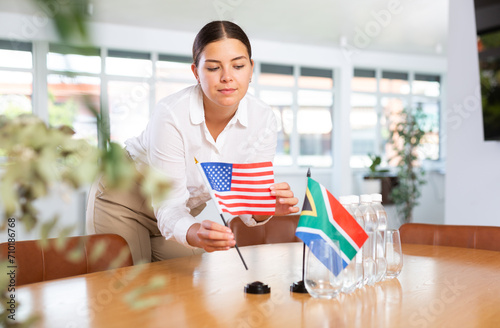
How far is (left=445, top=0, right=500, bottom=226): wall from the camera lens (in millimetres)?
3678

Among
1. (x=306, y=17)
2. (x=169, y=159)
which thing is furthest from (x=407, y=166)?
(x=169, y=159)

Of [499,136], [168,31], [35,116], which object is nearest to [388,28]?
[168,31]

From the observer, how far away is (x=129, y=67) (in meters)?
7.87

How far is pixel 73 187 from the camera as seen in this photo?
0.48 m

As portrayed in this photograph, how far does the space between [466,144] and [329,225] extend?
288 centimetres

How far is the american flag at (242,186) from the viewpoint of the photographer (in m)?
1.46

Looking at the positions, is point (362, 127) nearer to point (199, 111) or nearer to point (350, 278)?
point (199, 111)

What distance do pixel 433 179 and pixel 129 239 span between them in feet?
28.8

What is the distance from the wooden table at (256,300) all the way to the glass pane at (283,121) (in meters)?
7.38

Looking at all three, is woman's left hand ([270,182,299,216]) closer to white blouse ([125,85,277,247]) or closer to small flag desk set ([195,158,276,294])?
small flag desk set ([195,158,276,294])

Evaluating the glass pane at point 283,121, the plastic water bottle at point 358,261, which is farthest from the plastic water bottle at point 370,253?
the glass pane at point 283,121

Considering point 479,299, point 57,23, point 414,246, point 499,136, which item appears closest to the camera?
point 57,23

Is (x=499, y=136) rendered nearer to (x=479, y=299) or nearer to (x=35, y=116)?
(x=479, y=299)

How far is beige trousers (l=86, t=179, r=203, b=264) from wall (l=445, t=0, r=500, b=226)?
8.06 feet
